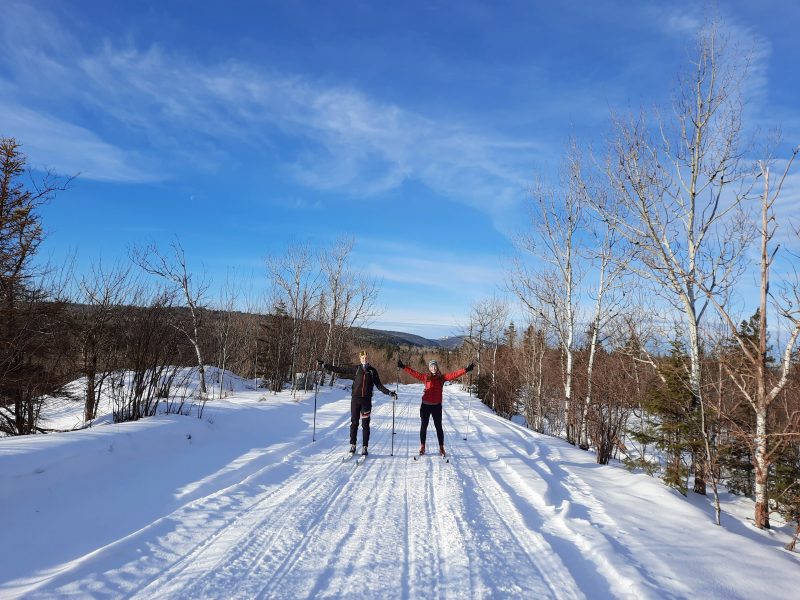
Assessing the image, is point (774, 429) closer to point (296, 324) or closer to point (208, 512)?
point (208, 512)

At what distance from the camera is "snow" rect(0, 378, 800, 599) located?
3383mm

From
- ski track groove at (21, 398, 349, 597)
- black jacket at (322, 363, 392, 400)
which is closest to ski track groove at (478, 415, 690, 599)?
black jacket at (322, 363, 392, 400)

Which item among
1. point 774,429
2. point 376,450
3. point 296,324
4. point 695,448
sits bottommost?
point 376,450

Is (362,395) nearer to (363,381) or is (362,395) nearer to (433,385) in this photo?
(363,381)

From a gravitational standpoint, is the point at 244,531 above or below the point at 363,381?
below

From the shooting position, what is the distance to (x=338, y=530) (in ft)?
14.4

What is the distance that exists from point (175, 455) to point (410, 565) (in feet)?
16.5

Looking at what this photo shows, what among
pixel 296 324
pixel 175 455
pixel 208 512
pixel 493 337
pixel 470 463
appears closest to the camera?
pixel 208 512

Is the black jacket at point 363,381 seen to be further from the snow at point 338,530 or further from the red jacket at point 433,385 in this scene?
the snow at point 338,530

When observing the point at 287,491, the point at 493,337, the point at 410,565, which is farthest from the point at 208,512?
the point at 493,337

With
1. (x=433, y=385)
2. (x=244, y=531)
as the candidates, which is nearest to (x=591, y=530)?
(x=244, y=531)

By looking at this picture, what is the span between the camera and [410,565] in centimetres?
368

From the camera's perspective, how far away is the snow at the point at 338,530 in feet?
11.1

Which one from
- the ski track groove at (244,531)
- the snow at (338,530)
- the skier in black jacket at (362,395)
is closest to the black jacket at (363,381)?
the skier in black jacket at (362,395)
